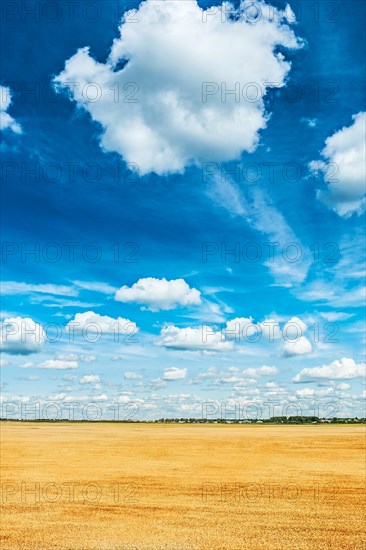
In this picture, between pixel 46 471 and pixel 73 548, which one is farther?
pixel 46 471

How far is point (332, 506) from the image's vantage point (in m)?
24.8

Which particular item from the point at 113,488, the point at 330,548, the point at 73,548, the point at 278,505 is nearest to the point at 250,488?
the point at 278,505

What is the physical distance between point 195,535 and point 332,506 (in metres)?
8.93

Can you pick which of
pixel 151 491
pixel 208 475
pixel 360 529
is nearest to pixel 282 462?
pixel 208 475

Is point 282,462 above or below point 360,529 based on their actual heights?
below

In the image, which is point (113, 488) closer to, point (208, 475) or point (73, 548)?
point (208, 475)

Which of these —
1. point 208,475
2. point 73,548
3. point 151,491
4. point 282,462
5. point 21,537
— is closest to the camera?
point 73,548

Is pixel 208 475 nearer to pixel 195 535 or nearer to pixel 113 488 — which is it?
pixel 113 488

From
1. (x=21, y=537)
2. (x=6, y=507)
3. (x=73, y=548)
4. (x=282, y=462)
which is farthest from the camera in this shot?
(x=282, y=462)

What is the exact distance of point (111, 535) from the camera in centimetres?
1945

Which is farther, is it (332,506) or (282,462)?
(282,462)

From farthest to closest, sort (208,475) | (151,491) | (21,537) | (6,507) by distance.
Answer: (208,475)
(151,491)
(6,507)
(21,537)

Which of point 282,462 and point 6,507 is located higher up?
point 6,507

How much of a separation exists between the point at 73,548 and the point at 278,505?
11.5m
